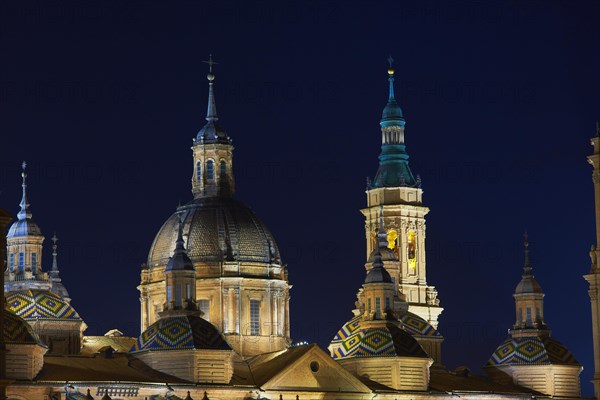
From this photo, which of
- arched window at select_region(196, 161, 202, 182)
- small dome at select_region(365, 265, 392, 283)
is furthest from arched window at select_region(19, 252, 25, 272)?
small dome at select_region(365, 265, 392, 283)

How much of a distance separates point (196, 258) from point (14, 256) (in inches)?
386

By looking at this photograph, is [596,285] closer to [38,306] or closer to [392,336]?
[392,336]

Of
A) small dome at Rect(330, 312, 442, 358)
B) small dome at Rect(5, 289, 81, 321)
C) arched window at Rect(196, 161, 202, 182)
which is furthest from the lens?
arched window at Rect(196, 161, 202, 182)

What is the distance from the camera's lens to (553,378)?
104250mm

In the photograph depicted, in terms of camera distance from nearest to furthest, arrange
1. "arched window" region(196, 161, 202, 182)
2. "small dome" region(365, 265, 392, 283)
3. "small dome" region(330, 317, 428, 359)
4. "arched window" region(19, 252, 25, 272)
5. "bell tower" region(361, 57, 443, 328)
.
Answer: "small dome" region(330, 317, 428, 359)
"arched window" region(19, 252, 25, 272)
"small dome" region(365, 265, 392, 283)
"arched window" region(196, 161, 202, 182)
"bell tower" region(361, 57, 443, 328)

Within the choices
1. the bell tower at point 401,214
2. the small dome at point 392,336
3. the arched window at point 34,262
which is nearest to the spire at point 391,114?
the bell tower at point 401,214

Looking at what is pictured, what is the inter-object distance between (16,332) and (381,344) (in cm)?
2074

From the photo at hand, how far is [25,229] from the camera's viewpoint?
101312mm

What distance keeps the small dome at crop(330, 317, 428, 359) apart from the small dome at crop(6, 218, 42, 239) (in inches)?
690

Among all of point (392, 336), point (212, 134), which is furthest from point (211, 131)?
point (392, 336)

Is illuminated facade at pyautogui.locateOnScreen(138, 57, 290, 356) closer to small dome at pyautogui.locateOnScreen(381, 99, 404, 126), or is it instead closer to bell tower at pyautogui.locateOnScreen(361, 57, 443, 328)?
bell tower at pyautogui.locateOnScreen(361, 57, 443, 328)

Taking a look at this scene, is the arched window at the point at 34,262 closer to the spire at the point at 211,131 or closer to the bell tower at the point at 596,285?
the spire at the point at 211,131

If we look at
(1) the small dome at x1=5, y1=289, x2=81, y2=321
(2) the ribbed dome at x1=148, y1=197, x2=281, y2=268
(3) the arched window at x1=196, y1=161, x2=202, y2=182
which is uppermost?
(3) the arched window at x1=196, y1=161, x2=202, y2=182

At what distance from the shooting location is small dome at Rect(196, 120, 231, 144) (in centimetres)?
10375
